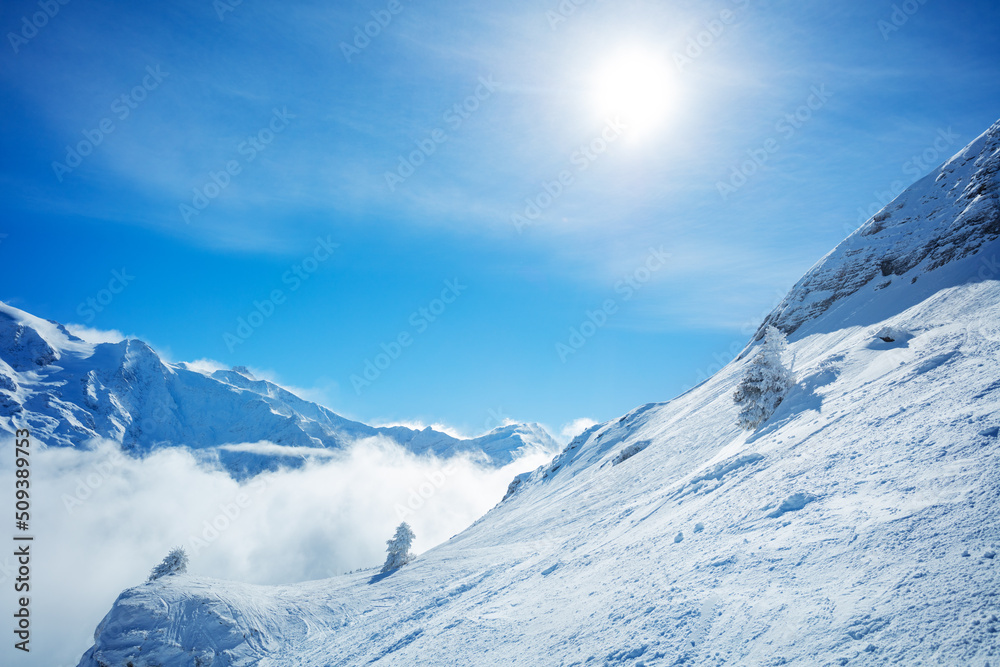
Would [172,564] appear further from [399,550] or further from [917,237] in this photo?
[917,237]

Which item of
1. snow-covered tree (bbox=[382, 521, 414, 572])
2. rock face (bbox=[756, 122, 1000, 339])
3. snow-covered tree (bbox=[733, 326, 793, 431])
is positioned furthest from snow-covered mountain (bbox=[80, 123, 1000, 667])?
snow-covered tree (bbox=[382, 521, 414, 572])

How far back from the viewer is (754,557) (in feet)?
32.0

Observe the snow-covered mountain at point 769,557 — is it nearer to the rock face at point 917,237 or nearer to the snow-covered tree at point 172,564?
the rock face at point 917,237

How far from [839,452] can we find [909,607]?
23.9 ft

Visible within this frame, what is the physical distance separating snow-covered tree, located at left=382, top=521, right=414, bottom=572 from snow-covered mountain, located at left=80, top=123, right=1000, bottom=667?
3101 mm

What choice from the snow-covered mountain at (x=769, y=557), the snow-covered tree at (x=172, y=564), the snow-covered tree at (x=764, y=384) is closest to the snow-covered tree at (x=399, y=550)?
the snow-covered mountain at (x=769, y=557)

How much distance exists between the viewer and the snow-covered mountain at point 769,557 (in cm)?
696

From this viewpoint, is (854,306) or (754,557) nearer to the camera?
(754,557)

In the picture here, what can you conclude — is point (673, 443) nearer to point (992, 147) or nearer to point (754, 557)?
point (754, 557)

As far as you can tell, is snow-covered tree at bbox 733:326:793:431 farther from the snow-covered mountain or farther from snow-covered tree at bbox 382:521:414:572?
snow-covered tree at bbox 382:521:414:572

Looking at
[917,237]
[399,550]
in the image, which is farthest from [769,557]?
[917,237]

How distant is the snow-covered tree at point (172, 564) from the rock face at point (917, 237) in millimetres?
59565

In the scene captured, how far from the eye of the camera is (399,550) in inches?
1599

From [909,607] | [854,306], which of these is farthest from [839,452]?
[854,306]
